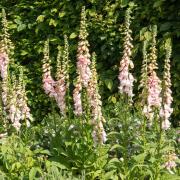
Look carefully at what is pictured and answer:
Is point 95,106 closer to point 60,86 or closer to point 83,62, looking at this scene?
point 83,62

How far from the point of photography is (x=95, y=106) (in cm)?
546

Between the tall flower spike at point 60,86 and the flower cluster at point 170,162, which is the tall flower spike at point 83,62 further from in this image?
the flower cluster at point 170,162

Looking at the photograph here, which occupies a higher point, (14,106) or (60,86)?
(60,86)

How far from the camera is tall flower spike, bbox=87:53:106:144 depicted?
5441 mm

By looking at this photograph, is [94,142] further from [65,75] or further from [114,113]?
[114,113]

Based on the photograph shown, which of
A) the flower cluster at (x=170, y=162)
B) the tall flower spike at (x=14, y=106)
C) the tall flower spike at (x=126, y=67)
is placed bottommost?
the flower cluster at (x=170, y=162)

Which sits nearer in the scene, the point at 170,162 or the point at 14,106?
the point at 170,162

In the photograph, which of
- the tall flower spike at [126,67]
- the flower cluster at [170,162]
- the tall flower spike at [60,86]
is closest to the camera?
the tall flower spike at [126,67]

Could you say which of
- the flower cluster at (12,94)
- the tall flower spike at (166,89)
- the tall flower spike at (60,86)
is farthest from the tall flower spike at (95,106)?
the flower cluster at (12,94)

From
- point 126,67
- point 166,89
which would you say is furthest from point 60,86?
point 166,89

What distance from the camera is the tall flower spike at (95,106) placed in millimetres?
5441

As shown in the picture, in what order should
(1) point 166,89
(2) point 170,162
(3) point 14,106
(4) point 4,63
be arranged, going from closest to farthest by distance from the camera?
(1) point 166,89, (2) point 170,162, (3) point 14,106, (4) point 4,63

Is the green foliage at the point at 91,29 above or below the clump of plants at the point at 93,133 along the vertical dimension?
above

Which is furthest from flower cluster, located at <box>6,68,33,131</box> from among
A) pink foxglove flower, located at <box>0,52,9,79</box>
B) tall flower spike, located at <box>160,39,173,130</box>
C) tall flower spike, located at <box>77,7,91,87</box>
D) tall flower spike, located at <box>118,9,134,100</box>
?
tall flower spike, located at <box>160,39,173,130</box>
